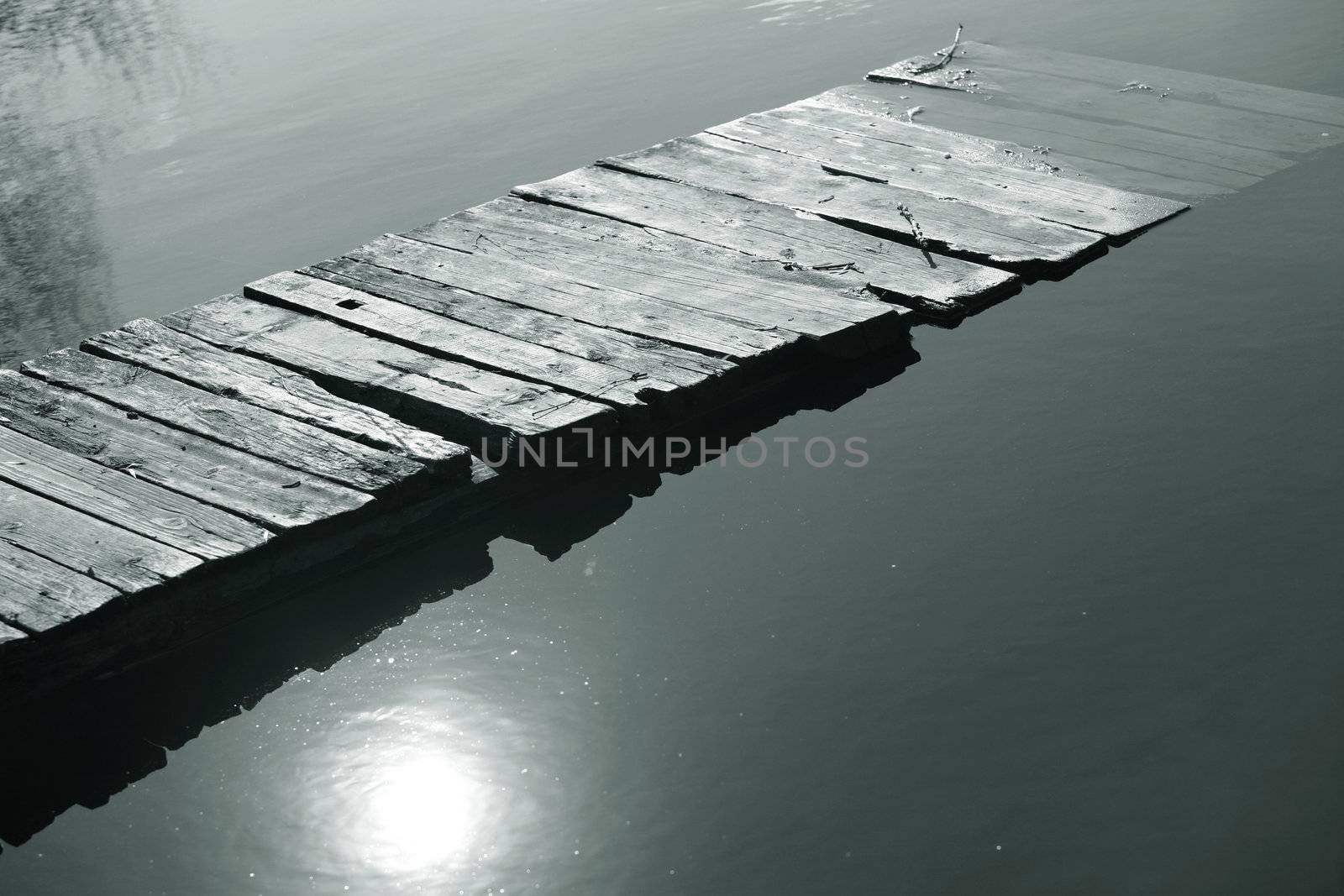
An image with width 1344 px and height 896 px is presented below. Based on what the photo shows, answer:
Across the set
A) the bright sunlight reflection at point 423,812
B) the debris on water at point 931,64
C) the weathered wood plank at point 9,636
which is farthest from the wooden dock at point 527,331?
the bright sunlight reflection at point 423,812

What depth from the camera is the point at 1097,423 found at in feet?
14.6

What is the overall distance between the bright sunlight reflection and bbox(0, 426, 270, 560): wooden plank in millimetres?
956

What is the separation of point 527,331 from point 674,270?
2.51ft

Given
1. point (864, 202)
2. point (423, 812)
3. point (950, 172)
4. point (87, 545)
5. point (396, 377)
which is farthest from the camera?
point (950, 172)

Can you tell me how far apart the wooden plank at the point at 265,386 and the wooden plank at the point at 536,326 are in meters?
0.65

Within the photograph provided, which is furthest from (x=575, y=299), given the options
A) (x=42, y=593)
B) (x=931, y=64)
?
(x=931, y=64)

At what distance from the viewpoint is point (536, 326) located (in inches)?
203

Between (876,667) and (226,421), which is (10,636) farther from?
(876,667)

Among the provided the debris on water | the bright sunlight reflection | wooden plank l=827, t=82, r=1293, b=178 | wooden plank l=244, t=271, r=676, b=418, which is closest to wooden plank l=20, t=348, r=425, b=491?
wooden plank l=244, t=271, r=676, b=418

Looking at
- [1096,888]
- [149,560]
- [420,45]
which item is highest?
[420,45]

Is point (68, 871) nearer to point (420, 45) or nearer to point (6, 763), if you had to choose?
point (6, 763)

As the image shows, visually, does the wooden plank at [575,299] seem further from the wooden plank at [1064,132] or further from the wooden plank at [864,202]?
the wooden plank at [1064,132]

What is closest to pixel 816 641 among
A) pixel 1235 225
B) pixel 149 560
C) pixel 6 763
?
pixel 149 560

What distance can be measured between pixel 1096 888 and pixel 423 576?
2.13m
